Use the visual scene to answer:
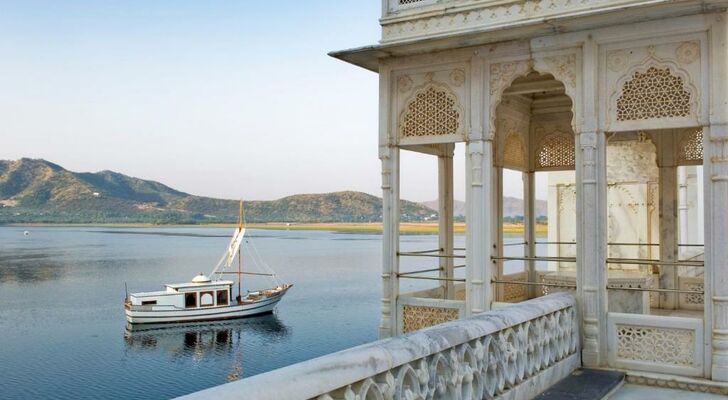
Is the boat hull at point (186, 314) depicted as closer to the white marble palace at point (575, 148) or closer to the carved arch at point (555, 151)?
the carved arch at point (555, 151)

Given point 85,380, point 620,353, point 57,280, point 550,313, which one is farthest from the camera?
point 57,280

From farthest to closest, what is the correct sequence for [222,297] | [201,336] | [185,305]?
1. [222,297]
2. [185,305]
3. [201,336]

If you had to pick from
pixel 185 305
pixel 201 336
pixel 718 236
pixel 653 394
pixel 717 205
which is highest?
pixel 717 205

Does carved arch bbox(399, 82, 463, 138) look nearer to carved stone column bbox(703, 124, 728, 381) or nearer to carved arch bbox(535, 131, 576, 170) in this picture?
carved stone column bbox(703, 124, 728, 381)

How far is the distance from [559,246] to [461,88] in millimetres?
7465

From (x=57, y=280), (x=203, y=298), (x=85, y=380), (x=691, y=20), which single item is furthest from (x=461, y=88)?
(x=57, y=280)

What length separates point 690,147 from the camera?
8.80 metres

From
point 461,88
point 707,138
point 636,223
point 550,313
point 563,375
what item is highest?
point 461,88

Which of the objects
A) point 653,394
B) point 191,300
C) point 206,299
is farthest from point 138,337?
point 653,394

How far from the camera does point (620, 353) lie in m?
5.88

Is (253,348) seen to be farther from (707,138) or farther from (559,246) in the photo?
(707,138)

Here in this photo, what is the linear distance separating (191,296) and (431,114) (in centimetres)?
3502

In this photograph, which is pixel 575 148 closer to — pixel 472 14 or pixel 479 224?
pixel 479 224

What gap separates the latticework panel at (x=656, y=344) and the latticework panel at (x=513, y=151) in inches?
148
